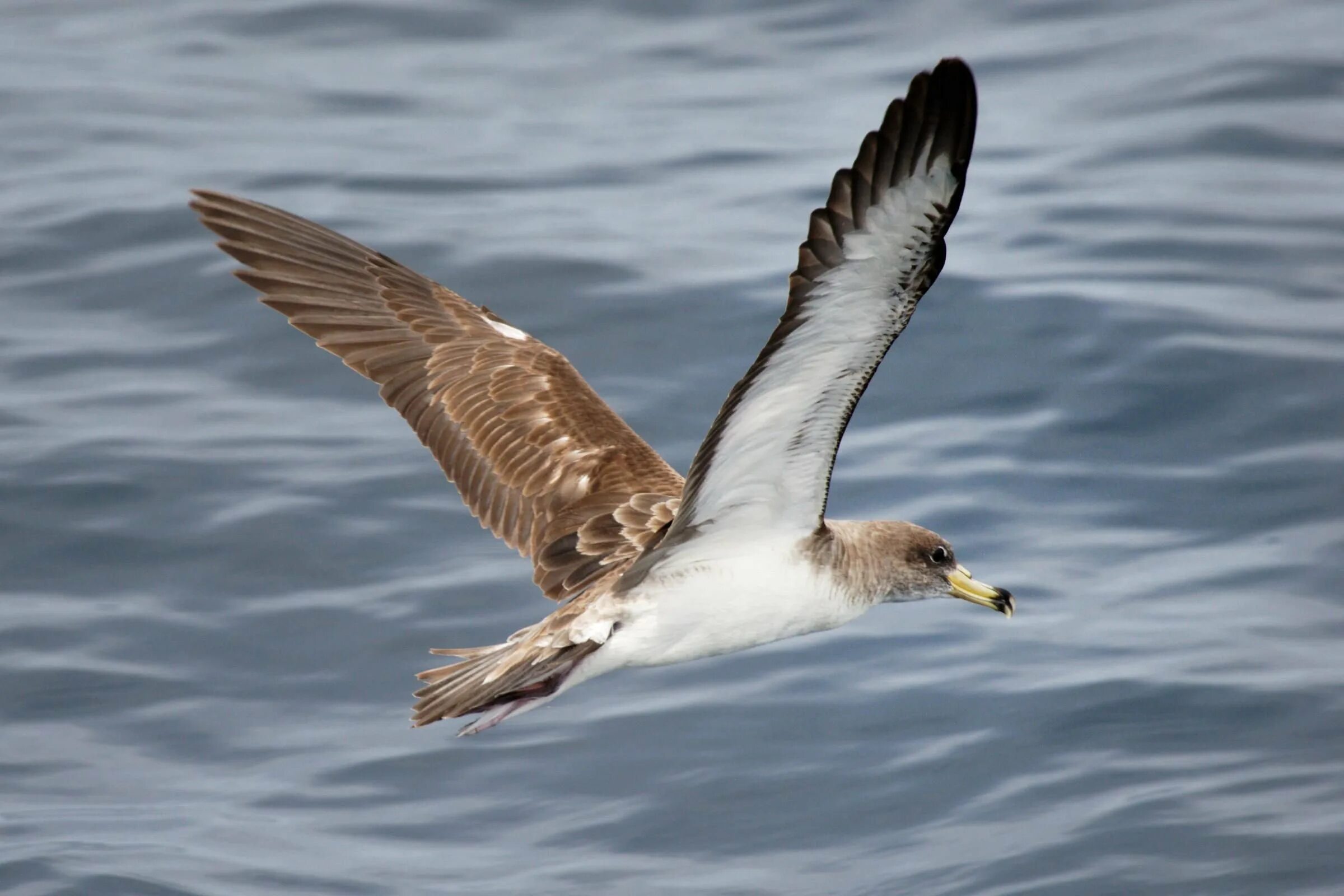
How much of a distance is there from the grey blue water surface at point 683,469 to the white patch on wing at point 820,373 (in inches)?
85.1

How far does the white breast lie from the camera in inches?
252

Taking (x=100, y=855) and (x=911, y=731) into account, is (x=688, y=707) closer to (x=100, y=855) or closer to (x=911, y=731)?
(x=911, y=731)

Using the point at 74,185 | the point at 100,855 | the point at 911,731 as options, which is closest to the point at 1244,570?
the point at 911,731

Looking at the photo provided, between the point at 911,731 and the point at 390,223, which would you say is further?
the point at 390,223

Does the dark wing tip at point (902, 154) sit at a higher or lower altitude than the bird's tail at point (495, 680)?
higher

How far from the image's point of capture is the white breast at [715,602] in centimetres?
641

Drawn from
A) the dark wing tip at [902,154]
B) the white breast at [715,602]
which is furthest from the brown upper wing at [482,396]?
the dark wing tip at [902,154]

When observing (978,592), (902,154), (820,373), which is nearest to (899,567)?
(978,592)

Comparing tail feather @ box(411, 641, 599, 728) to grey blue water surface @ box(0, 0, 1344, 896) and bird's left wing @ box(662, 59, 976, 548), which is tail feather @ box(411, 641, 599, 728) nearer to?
bird's left wing @ box(662, 59, 976, 548)

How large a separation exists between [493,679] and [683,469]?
141 inches

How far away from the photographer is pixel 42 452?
9961 mm

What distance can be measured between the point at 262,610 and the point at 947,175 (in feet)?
17.2

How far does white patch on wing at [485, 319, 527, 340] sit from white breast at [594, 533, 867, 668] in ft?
7.46

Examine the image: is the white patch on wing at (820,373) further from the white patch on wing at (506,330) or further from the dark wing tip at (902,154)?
the white patch on wing at (506,330)
